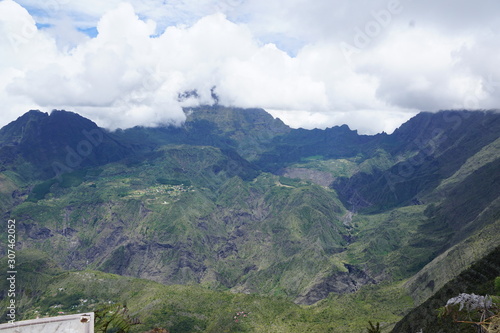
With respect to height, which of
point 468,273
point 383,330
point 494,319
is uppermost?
point 494,319

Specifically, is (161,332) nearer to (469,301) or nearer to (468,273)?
(469,301)

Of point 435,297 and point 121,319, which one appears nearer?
point 121,319

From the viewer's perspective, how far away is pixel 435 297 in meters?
126

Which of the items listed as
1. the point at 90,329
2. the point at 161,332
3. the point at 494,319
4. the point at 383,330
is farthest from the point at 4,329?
the point at 383,330

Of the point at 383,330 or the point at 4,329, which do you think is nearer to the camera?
the point at 4,329

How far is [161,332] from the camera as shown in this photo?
118ft

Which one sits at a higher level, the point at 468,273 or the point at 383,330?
the point at 468,273

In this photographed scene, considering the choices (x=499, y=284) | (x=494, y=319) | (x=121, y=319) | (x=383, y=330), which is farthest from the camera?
(x=383, y=330)

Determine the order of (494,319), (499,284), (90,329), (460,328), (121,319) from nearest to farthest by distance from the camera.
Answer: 1. (494,319)
2. (121,319)
3. (499,284)
4. (90,329)
5. (460,328)

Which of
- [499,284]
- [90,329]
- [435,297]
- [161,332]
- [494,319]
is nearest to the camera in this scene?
[494,319]

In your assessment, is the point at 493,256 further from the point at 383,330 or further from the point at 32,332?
the point at 32,332

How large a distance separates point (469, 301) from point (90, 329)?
45975 mm

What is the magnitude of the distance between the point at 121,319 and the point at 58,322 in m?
16.2

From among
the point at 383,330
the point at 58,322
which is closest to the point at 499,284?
the point at 58,322
